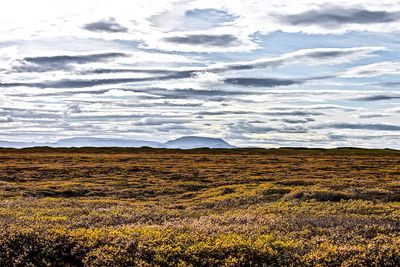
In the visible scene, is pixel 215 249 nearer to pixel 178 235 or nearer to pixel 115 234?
pixel 178 235

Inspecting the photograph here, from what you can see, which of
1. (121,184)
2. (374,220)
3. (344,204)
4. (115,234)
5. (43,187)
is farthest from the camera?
(121,184)

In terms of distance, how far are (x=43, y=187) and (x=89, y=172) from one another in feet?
82.9

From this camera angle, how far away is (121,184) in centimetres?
5650

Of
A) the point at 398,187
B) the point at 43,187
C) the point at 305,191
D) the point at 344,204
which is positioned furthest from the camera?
the point at 43,187

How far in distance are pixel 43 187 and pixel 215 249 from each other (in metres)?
37.5

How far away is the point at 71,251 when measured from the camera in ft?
57.8

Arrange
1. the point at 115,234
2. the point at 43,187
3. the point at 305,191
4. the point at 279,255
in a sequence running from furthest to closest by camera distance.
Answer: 1. the point at 43,187
2. the point at 305,191
3. the point at 115,234
4. the point at 279,255

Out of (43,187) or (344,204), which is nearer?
(344,204)

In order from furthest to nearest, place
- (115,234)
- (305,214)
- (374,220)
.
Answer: (305,214) < (374,220) < (115,234)

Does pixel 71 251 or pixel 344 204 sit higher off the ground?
pixel 71 251

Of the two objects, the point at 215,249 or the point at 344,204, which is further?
the point at 344,204

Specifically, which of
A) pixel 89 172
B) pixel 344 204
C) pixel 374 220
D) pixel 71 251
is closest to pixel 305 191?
pixel 344 204

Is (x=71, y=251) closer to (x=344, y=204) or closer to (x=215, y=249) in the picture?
(x=215, y=249)

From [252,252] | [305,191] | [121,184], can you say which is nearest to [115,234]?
[252,252]
